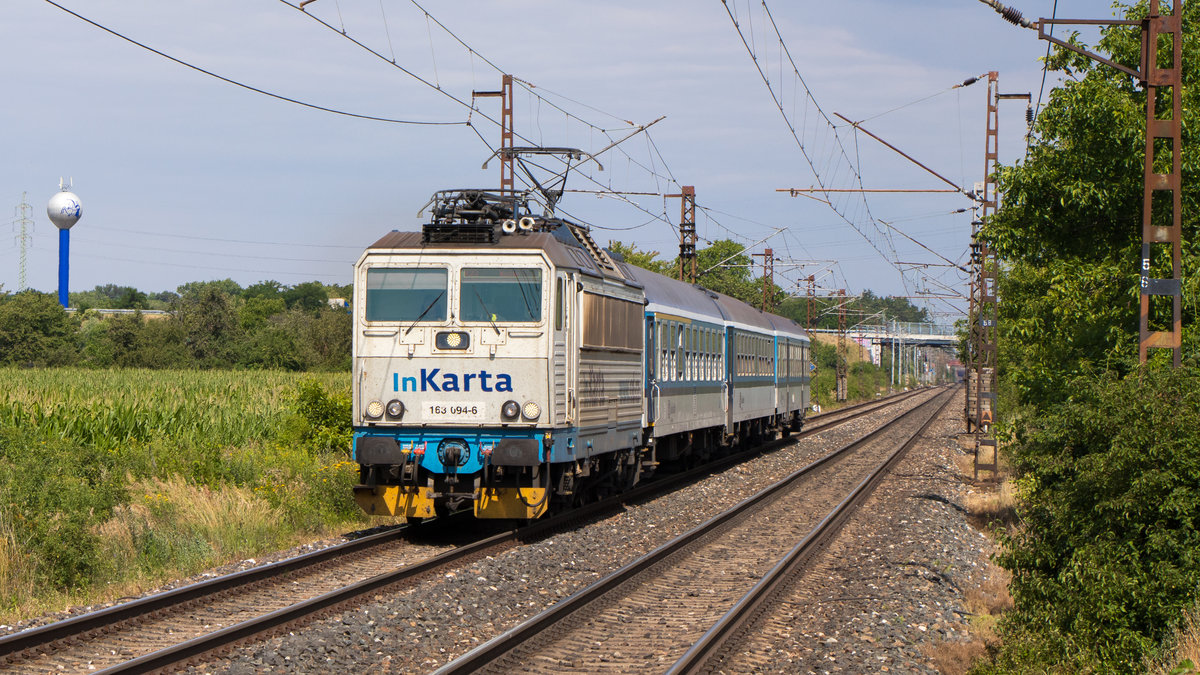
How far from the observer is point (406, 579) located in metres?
10.5

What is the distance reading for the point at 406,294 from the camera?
1290 centimetres

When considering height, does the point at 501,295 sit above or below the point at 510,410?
above

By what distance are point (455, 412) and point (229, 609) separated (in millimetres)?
3919

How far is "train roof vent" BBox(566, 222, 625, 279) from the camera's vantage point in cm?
1545

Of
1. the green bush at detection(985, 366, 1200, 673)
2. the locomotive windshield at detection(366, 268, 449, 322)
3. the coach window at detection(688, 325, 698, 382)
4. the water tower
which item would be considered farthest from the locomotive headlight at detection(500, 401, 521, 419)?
the water tower

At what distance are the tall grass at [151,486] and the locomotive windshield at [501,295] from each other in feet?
11.6

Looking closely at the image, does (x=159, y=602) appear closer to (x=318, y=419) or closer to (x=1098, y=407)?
(x=1098, y=407)

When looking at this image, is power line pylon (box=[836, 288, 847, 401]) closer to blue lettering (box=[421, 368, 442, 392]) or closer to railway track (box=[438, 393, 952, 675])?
railway track (box=[438, 393, 952, 675])

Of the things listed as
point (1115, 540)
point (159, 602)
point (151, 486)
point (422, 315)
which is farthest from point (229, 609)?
point (1115, 540)

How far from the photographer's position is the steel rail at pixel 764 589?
7.87 metres

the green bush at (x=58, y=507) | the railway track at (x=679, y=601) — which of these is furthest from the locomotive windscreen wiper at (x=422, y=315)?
the green bush at (x=58, y=507)

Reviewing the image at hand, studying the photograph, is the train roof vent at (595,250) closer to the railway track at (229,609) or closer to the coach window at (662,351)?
the coach window at (662,351)

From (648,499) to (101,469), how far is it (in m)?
7.99

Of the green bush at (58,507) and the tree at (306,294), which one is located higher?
the tree at (306,294)
